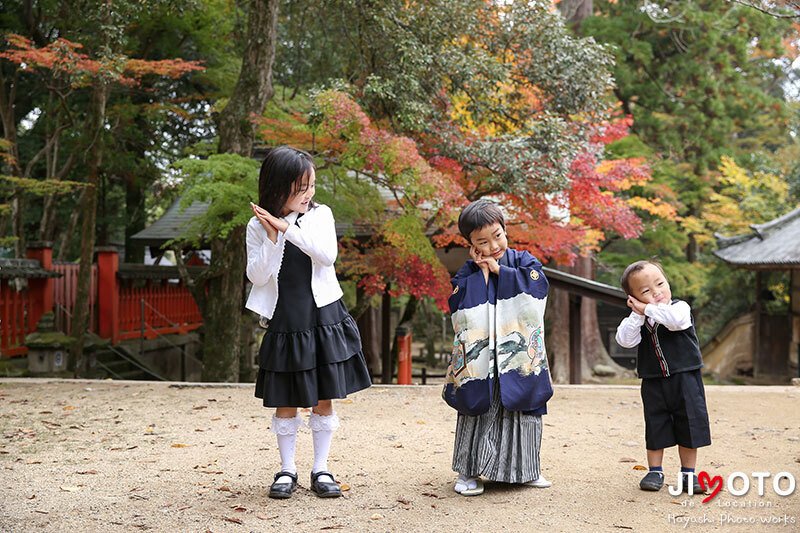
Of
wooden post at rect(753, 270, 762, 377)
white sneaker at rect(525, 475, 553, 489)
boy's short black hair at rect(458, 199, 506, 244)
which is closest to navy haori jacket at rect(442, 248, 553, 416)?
boy's short black hair at rect(458, 199, 506, 244)

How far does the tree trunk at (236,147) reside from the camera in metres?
9.44

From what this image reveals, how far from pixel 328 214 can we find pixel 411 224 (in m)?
5.10

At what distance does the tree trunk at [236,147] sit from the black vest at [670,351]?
248 inches

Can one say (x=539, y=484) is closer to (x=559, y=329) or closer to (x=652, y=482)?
(x=652, y=482)

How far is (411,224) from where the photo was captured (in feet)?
30.2

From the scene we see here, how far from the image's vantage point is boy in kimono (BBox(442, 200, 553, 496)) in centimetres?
410

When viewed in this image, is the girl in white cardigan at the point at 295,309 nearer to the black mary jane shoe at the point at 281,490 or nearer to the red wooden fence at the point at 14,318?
the black mary jane shoe at the point at 281,490

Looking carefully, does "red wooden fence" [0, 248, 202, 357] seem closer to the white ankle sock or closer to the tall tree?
the tall tree

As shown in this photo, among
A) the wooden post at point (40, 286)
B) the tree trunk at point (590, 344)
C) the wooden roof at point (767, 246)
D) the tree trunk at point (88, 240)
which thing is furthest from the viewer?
the tree trunk at point (590, 344)

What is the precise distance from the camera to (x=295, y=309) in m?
4.02

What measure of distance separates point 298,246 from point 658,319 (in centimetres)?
185

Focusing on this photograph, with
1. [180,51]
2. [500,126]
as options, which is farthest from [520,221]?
[180,51]

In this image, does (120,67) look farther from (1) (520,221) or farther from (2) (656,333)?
(2) (656,333)

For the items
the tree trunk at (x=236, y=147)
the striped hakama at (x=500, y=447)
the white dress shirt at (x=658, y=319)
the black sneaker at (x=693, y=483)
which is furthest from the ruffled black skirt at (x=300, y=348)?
the tree trunk at (x=236, y=147)
